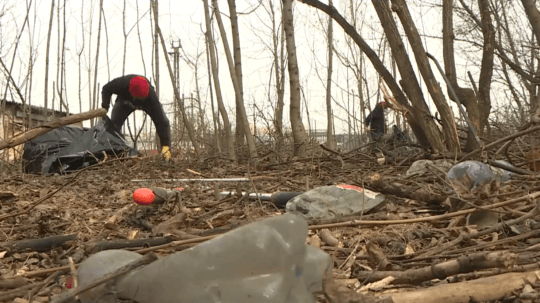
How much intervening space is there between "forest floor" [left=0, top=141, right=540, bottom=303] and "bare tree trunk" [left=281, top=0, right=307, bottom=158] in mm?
2233

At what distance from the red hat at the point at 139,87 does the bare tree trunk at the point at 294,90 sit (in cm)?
182

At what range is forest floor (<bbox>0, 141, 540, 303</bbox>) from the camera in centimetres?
112

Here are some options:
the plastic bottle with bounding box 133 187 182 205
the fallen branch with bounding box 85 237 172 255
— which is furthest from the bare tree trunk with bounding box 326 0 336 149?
the fallen branch with bounding box 85 237 172 255

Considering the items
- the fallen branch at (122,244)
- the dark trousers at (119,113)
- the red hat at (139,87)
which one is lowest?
the fallen branch at (122,244)

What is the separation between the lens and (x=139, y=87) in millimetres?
6109

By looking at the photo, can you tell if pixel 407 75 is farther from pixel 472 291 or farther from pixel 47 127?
pixel 472 291

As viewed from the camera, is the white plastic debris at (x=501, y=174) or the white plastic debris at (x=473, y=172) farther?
the white plastic debris at (x=501, y=174)

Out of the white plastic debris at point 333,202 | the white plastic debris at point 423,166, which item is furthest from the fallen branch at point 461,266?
the white plastic debris at point 423,166

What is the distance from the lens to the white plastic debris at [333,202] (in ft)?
7.19

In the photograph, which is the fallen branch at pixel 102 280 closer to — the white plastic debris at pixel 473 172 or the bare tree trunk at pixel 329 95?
the white plastic debris at pixel 473 172

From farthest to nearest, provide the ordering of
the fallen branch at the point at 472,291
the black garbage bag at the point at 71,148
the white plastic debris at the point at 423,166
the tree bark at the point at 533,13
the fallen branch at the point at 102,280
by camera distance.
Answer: the black garbage bag at the point at 71,148 < the tree bark at the point at 533,13 < the white plastic debris at the point at 423,166 < the fallen branch at the point at 472,291 < the fallen branch at the point at 102,280

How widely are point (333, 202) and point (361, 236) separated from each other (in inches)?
17.9

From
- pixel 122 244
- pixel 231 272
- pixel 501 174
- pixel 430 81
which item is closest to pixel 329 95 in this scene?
pixel 430 81

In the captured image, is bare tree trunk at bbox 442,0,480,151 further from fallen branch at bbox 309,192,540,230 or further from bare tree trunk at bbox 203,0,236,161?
bare tree trunk at bbox 203,0,236,161
